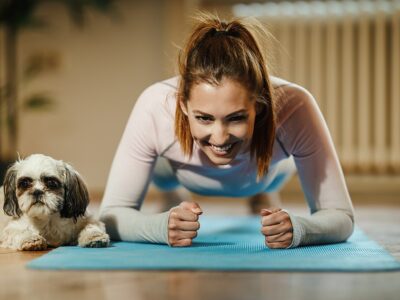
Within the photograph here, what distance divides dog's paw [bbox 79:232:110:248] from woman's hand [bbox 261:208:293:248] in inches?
18.2

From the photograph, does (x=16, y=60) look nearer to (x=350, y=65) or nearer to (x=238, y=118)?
(x=350, y=65)

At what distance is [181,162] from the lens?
7.18 feet

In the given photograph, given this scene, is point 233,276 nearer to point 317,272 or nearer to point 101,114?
point 317,272

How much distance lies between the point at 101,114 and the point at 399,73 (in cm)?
214

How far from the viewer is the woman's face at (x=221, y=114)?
1.76 metres

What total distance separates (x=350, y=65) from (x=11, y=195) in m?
3.29

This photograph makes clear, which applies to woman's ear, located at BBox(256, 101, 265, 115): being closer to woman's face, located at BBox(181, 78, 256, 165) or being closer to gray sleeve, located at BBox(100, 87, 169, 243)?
woman's face, located at BBox(181, 78, 256, 165)

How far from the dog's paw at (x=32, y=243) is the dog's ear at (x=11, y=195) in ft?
0.25

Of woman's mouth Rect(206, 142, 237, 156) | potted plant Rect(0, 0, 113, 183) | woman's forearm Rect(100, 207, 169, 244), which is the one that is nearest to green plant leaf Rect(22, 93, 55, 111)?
potted plant Rect(0, 0, 113, 183)

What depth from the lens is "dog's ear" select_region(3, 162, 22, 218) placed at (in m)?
1.94

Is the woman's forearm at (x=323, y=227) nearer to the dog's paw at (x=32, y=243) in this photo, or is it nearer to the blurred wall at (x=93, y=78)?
the dog's paw at (x=32, y=243)

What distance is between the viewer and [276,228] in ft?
6.07

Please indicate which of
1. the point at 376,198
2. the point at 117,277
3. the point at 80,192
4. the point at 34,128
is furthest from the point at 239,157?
the point at 34,128

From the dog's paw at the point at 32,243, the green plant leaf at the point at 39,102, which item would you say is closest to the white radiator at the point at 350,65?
the green plant leaf at the point at 39,102
